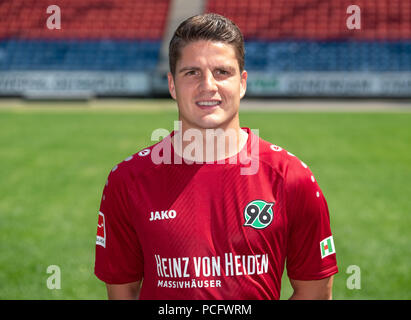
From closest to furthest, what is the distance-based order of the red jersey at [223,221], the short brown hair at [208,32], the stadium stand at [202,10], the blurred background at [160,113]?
the short brown hair at [208,32] → the red jersey at [223,221] → the blurred background at [160,113] → the stadium stand at [202,10]

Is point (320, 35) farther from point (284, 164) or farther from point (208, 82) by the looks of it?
point (208, 82)

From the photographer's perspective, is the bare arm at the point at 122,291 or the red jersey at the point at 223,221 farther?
the bare arm at the point at 122,291

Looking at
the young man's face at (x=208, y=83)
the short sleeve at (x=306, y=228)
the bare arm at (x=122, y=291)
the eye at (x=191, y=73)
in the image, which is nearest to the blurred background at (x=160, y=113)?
the bare arm at (x=122, y=291)

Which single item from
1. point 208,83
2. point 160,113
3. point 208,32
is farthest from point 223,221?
point 160,113

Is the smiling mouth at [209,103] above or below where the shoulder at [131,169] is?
above

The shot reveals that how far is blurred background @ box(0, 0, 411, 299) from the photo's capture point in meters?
5.69

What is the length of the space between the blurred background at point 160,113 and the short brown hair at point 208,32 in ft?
10.7

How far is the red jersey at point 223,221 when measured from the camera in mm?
1932

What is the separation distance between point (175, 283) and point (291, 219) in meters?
0.53

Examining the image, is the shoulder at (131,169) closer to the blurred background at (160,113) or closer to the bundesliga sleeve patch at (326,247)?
the bundesliga sleeve patch at (326,247)

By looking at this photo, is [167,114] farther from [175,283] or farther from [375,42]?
[175,283]

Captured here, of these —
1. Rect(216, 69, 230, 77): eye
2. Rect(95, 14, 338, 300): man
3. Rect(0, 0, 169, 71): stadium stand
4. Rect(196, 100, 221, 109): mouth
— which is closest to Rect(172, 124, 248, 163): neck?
Rect(95, 14, 338, 300): man
